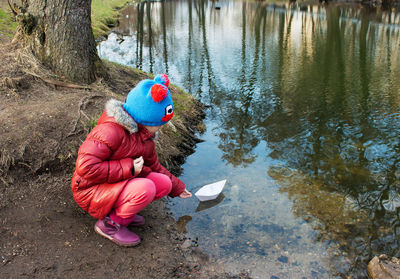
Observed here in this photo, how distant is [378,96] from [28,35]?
8060 mm

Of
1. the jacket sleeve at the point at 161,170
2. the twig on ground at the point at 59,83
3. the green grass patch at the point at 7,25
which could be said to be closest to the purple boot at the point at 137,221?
the jacket sleeve at the point at 161,170

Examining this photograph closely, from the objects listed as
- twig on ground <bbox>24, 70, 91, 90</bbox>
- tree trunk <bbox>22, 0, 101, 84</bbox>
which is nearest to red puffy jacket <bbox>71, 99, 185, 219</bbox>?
twig on ground <bbox>24, 70, 91, 90</bbox>

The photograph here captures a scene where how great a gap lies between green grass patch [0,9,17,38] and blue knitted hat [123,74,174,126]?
535cm

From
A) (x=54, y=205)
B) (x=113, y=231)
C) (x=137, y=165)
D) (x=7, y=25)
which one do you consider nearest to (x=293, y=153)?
(x=137, y=165)

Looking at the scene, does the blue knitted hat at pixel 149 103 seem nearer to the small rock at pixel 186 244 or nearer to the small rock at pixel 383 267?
the small rock at pixel 186 244

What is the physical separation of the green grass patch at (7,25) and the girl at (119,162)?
5366mm

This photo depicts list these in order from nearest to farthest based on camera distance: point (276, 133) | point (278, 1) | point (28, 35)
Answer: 1. point (28, 35)
2. point (276, 133)
3. point (278, 1)

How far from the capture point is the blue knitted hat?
10.2 ft

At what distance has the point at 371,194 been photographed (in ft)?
16.0

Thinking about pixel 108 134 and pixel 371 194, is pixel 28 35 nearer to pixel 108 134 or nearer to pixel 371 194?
pixel 108 134

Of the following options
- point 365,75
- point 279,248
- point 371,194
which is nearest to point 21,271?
point 279,248

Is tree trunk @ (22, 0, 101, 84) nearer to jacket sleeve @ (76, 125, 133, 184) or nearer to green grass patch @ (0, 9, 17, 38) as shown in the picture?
green grass patch @ (0, 9, 17, 38)

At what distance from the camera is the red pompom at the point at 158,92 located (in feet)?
10.1

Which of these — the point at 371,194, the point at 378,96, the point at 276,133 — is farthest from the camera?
the point at 378,96
